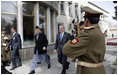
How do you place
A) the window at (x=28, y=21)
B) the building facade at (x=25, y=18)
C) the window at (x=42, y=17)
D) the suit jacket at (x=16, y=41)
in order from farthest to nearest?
the window at (x=42, y=17) < the window at (x=28, y=21) < the building facade at (x=25, y=18) < the suit jacket at (x=16, y=41)

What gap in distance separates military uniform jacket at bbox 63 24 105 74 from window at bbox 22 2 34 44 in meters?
7.09

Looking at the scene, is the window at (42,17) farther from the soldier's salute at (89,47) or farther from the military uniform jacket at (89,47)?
the military uniform jacket at (89,47)

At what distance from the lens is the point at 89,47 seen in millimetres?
2090

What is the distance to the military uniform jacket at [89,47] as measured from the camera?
6.77 ft

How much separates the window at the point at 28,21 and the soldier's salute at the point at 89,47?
6987 millimetres

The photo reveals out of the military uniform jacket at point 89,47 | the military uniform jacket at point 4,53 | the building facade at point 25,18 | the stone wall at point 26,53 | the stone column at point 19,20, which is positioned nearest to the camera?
the military uniform jacket at point 89,47

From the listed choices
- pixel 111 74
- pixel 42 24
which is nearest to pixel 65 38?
pixel 111 74

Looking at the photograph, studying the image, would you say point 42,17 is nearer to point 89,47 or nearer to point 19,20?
point 19,20

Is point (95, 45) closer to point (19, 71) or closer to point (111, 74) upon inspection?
point (111, 74)

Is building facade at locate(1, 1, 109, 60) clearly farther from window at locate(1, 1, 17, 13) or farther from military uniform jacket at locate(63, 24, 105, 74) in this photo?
military uniform jacket at locate(63, 24, 105, 74)

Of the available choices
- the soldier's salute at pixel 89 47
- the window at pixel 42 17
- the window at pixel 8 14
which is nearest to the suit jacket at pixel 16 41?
the window at pixel 8 14

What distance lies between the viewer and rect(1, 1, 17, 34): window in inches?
310

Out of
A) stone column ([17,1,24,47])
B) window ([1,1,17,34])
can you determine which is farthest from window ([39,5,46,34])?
window ([1,1,17,34])

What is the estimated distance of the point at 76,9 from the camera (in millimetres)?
23172
